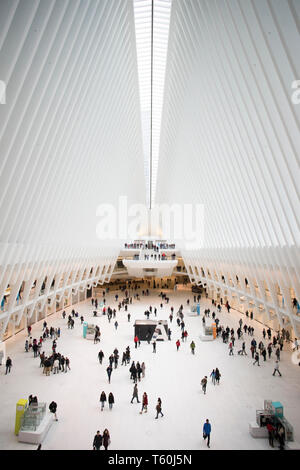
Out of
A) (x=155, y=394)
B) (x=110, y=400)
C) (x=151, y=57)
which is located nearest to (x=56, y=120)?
(x=151, y=57)

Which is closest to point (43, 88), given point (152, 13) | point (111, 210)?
point (152, 13)

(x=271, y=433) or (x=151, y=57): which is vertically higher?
(x=151, y=57)

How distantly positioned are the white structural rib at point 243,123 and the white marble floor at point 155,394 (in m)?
3.00

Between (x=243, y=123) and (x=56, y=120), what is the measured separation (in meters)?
5.81

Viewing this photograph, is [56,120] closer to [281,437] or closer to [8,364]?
[8,364]

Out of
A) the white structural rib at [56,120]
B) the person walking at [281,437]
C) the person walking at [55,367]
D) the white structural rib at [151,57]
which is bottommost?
the person walking at [281,437]

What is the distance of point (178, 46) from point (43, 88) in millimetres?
8060

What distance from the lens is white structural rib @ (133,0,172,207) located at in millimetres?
11719

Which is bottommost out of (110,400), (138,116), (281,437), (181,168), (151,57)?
(281,437)

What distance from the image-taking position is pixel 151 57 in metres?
14.6

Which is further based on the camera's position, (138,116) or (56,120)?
(138,116)

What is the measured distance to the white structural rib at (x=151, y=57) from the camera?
11.7m

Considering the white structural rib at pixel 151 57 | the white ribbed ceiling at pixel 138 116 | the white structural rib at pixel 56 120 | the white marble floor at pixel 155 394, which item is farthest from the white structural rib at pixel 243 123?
the white marble floor at pixel 155 394

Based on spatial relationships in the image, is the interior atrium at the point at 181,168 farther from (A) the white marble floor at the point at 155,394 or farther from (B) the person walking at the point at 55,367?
(B) the person walking at the point at 55,367
